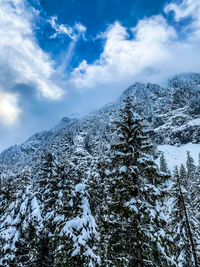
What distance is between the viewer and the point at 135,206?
28.6 feet

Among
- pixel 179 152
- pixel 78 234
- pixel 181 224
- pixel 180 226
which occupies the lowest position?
pixel 78 234

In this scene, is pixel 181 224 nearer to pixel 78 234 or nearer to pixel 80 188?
pixel 78 234

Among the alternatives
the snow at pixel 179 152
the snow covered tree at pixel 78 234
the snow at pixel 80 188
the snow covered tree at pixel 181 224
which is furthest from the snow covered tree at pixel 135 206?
the snow at pixel 179 152

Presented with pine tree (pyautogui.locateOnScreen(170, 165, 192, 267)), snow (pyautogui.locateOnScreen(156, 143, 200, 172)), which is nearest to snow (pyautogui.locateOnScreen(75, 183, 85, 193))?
pine tree (pyautogui.locateOnScreen(170, 165, 192, 267))

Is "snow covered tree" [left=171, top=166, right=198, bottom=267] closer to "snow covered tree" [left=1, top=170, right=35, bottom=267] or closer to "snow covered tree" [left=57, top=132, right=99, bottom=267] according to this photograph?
"snow covered tree" [left=57, top=132, right=99, bottom=267]

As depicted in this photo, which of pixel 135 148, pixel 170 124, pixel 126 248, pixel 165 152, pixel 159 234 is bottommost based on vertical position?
pixel 126 248

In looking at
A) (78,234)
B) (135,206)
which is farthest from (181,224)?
(135,206)

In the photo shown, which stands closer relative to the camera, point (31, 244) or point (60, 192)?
point (31, 244)

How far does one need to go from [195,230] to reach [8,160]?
→ 214 m

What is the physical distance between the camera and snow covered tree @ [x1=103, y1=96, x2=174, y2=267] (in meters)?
8.67

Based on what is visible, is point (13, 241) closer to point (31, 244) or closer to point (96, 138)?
point (31, 244)

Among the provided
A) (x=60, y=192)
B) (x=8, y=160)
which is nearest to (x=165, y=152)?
(x=60, y=192)

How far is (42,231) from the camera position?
45.4ft

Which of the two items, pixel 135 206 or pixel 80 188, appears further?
pixel 80 188
